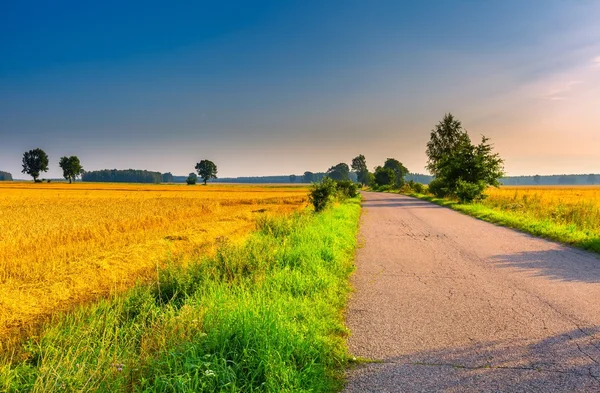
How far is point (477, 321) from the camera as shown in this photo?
4.98 metres

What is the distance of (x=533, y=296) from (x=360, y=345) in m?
3.71

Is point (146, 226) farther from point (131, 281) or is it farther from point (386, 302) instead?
point (386, 302)

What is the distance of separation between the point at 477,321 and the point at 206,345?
3762mm

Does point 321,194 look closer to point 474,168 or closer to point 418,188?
point 474,168

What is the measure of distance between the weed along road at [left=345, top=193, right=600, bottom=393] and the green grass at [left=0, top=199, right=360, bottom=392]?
0.45 metres

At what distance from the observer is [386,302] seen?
5852mm

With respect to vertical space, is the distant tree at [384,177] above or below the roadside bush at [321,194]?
above

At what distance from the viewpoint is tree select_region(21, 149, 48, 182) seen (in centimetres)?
13050

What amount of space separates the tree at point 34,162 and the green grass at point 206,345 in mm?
157102

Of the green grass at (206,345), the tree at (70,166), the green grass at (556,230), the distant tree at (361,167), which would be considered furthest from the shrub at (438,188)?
the tree at (70,166)

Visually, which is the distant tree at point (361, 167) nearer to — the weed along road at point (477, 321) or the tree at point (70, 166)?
the tree at point (70, 166)

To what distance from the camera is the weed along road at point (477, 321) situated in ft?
11.7

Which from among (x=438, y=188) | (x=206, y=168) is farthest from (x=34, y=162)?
(x=438, y=188)

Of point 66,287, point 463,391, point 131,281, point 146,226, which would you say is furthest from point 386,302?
point 146,226
